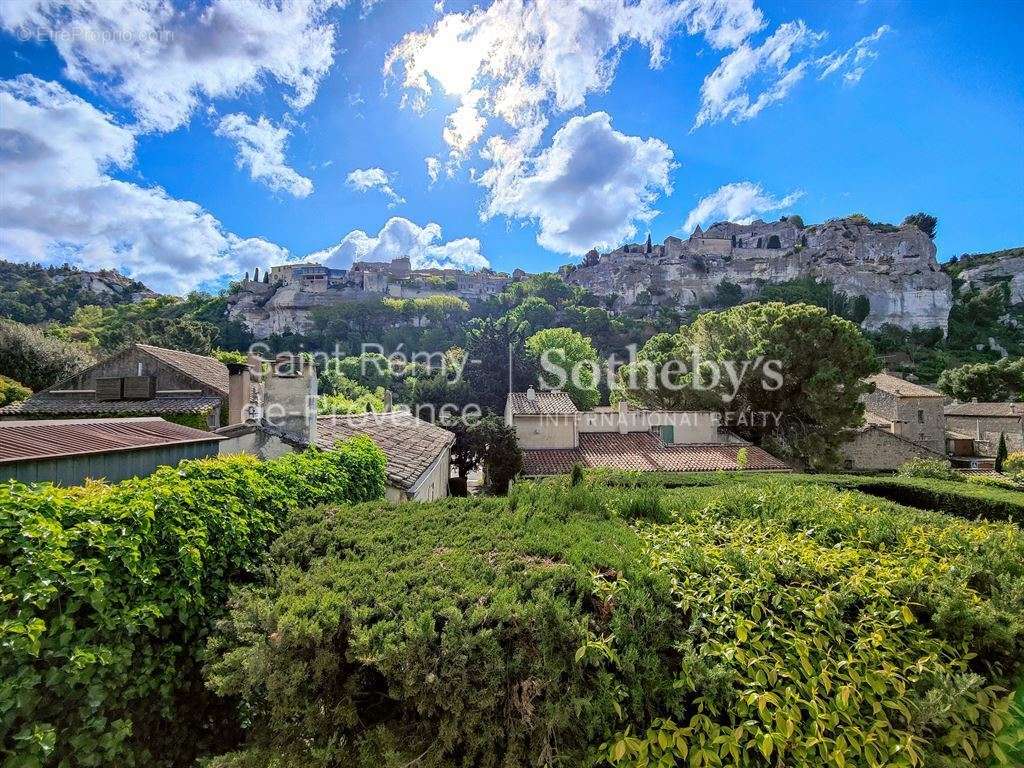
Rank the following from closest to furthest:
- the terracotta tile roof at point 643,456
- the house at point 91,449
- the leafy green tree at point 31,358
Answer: the house at point 91,449 < the terracotta tile roof at point 643,456 < the leafy green tree at point 31,358

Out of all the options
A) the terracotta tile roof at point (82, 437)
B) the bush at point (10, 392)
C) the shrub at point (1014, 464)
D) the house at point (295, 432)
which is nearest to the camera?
the terracotta tile roof at point (82, 437)

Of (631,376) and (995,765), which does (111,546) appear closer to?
(995,765)

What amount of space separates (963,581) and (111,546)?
5024 mm

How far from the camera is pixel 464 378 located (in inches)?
1278

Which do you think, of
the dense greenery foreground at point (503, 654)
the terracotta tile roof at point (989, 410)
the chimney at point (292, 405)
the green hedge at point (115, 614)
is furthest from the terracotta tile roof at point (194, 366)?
the terracotta tile roof at point (989, 410)

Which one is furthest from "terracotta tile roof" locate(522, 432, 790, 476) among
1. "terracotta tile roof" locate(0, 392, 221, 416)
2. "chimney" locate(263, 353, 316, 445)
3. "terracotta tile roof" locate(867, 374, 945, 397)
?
"terracotta tile roof" locate(867, 374, 945, 397)

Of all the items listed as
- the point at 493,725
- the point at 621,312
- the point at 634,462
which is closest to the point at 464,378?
the point at 634,462

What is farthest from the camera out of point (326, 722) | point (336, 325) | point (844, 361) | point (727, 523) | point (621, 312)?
point (621, 312)

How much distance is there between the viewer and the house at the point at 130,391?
1448cm

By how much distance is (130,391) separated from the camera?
14961 mm

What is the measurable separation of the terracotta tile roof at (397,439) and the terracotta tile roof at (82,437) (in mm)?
2651

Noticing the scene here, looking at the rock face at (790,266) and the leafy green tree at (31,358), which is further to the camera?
the rock face at (790,266)

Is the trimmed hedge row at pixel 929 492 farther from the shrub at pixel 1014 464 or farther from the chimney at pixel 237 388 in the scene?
the shrub at pixel 1014 464

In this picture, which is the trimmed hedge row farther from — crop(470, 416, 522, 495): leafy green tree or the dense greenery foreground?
crop(470, 416, 522, 495): leafy green tree
